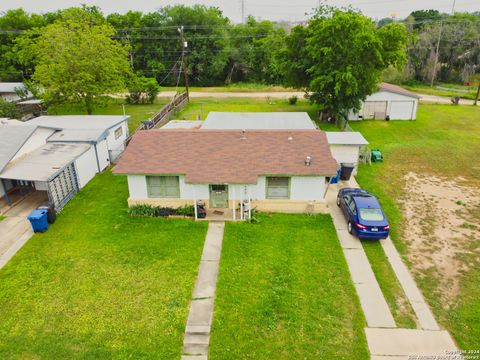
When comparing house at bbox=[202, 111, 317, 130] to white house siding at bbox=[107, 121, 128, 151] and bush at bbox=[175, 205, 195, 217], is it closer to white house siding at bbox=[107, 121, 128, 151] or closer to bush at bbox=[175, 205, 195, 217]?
white house siding at bbox=[107, 121, 128, 151]

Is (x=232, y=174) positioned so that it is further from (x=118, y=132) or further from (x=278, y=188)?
(x=118, y=132)

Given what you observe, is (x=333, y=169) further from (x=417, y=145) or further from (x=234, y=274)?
(x=417, y=145)

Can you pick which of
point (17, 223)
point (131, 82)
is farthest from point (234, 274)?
point (131, 82)

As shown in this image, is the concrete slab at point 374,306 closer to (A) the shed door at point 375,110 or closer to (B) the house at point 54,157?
(B) the house at point 54,157

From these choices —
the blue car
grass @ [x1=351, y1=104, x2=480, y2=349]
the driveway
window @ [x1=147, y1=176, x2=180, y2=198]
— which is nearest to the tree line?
grass @ [x1=351, y1=104, x2=480, y2=349]

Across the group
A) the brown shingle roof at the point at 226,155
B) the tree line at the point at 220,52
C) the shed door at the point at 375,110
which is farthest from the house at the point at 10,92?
the shed door at the point at 375,110

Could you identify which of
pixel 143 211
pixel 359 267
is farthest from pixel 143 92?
pixel 359 267
